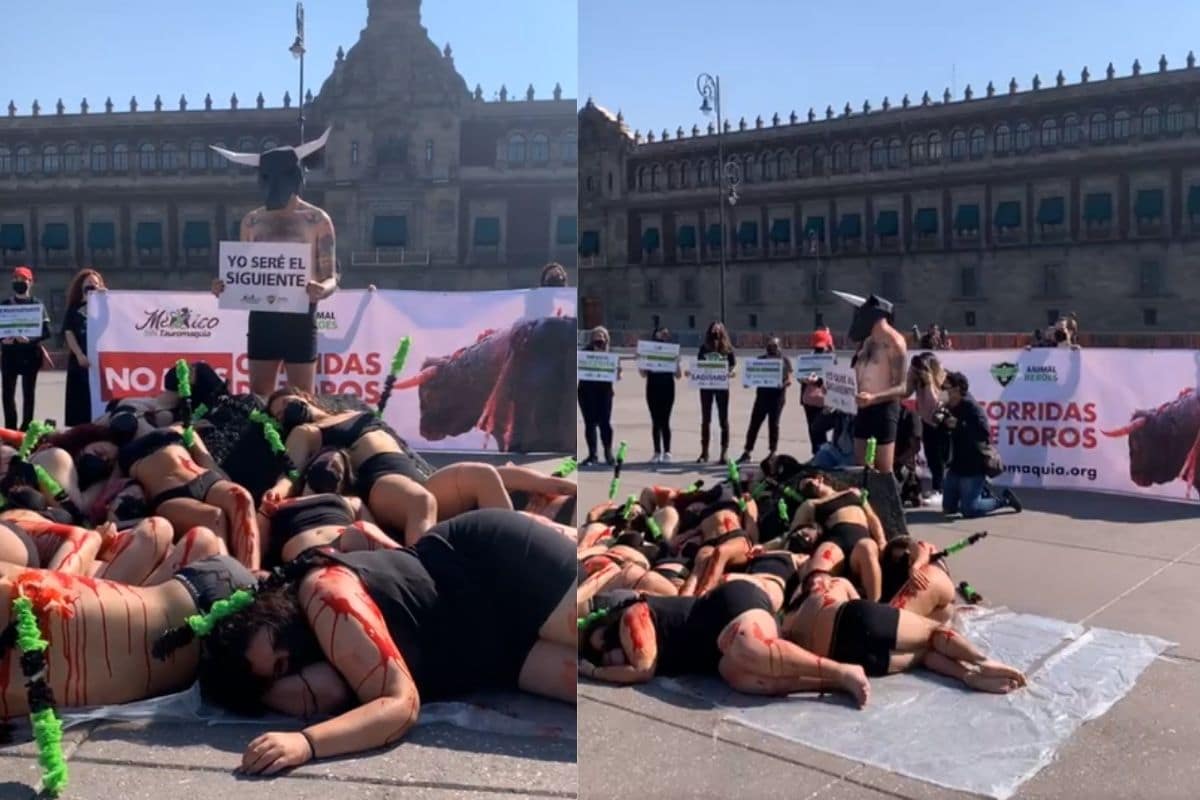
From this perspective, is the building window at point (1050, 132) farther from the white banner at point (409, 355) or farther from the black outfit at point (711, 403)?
the white banner at point (409, 355)

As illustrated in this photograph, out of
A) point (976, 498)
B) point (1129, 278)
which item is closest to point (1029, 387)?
point (976, 498)

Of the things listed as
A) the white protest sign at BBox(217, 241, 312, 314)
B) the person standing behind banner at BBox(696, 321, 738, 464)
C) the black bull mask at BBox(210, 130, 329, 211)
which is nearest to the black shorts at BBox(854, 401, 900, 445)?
the white protest sign at BBox(217, 241, 312, 314)

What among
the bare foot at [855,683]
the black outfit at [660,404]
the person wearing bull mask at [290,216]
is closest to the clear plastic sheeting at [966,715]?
the bare foot at [855,683]

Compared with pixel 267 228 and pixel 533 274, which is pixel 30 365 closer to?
pixel 267 228

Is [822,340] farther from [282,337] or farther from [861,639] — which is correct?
[861,639]

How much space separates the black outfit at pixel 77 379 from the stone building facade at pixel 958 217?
42.8m

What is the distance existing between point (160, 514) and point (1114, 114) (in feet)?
195

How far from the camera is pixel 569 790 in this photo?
3357 millimetres

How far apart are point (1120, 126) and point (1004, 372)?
51878 mm

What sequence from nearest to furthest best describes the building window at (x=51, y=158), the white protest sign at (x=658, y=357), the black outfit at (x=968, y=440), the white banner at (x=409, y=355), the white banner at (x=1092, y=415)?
the building window at (x=51, y=158), the white banner at (x=409, y=355), the black outfit at (x=968, y=440), the white banner at (x=1092, y=415), the white protest sign at (x=658, y=357)

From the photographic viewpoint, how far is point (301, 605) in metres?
3.75

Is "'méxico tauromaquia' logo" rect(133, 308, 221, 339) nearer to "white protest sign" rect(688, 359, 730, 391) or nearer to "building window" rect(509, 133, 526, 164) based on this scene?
"building window" rect(509, 133, 526, 164)

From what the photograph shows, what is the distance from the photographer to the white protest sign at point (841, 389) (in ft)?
27.3

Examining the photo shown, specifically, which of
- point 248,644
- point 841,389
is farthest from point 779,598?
point 841,389
